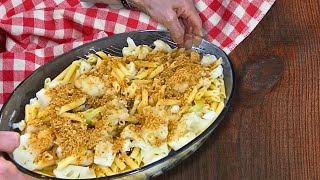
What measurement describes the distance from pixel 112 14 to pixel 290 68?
401 mm

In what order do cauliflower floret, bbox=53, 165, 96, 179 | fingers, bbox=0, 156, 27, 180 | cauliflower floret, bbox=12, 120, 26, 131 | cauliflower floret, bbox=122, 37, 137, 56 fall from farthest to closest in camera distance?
cauliflower floret, bbox=122, 37, 137, 56 → cauliflower floret, bbox=12, 120, 26, 131 → cauliflower floret, bbox=53, 165, 96, 179 → fingers, bbox=0, 156, 27, 180

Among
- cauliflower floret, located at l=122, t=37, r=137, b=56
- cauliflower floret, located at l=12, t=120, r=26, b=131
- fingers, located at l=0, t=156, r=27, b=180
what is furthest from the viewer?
cauliflower floret, located at l=122, t=37, r=137, b=56

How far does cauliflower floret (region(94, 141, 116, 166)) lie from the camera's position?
3.19 ft

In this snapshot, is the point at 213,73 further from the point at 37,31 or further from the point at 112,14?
the point at 37,31

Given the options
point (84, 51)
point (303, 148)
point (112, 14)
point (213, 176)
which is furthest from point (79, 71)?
point (303, 148)

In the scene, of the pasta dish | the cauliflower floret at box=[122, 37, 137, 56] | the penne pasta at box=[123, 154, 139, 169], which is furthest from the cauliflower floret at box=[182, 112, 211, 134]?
the cauliflower floret at box=[122, 37, 137, 56]

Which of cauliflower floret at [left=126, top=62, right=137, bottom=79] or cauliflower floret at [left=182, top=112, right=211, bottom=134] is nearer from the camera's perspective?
cauliflower floret at [left=182, top=112, right=211, bottom=134]

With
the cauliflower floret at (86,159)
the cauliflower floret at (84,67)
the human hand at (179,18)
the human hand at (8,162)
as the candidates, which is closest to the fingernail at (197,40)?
the human hand at (179,18)

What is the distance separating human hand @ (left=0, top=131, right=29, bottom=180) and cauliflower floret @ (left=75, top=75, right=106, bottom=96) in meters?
0.23

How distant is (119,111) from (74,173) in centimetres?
14

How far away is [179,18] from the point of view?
1.21 meters

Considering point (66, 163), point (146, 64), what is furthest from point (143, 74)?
point (66, 163)

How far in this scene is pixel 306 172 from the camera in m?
1.00

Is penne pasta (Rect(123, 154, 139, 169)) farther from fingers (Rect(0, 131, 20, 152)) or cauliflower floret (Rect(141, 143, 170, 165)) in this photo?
fingers (Rect(0, 131, 20, 152))
